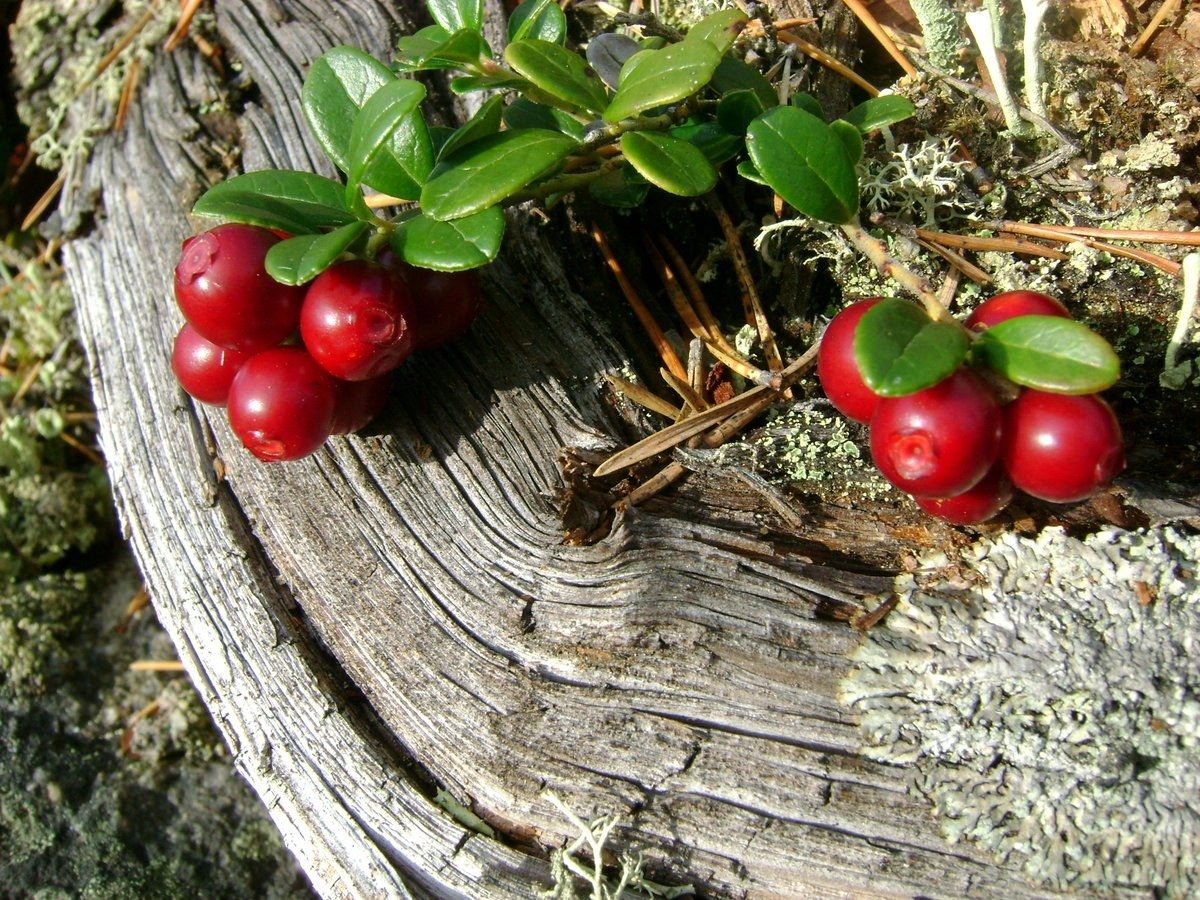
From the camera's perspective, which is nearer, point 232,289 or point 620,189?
point 232,289

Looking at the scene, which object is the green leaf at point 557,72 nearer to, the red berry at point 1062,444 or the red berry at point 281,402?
the red berry at point 281,402

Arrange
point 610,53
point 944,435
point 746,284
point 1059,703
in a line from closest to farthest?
point 944,435 < point 1059,703 < point 610,53 < point 746,284

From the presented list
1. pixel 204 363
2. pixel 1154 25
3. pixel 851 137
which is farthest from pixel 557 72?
pixel 1154 25

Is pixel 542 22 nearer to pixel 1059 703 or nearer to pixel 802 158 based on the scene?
pixel 802 158

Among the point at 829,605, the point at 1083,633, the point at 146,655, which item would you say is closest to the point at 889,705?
the point at 829,605

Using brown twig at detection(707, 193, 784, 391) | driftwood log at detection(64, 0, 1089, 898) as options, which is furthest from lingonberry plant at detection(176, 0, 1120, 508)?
driftwood log at detection(64, 0, 1089, 898)

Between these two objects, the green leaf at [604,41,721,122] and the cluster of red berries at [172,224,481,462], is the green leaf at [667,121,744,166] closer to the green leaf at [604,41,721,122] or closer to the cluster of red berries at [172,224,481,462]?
the green leaf at [604,41,721,122]

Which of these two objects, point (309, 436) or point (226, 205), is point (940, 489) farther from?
point (226, 205)

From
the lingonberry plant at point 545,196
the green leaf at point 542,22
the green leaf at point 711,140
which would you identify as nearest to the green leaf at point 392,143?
the lingonberry plant at point 545,196
